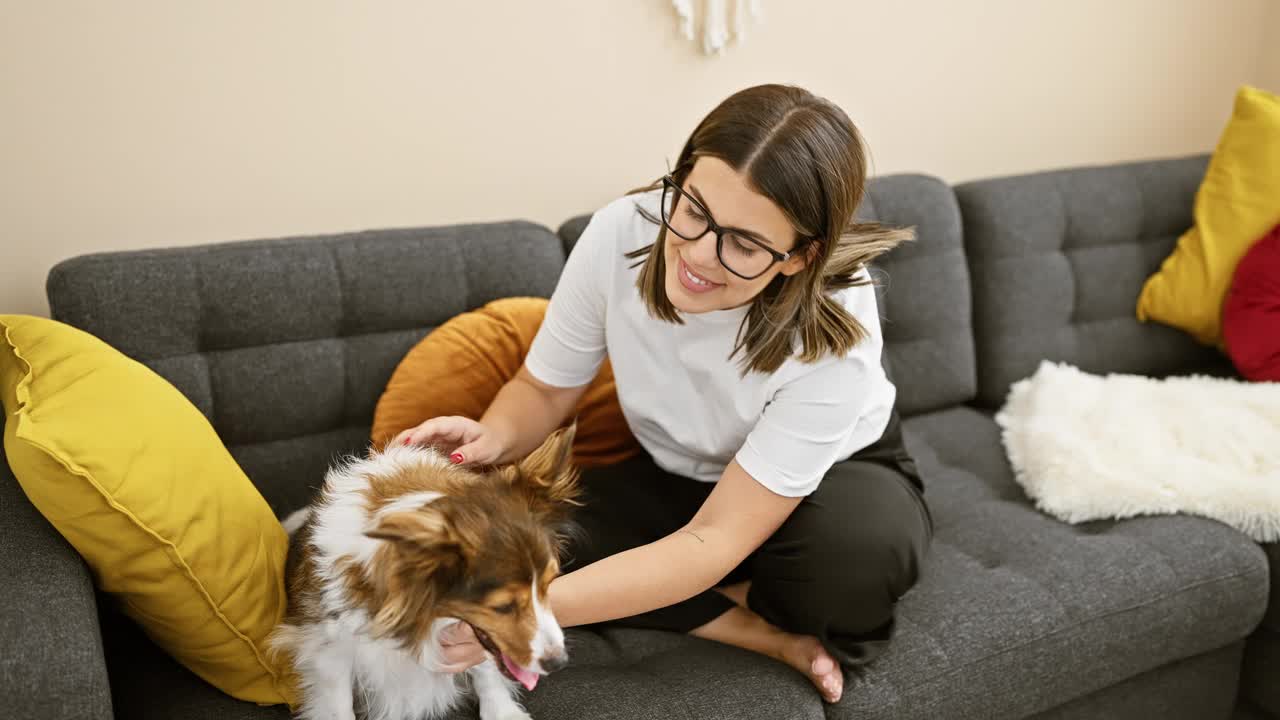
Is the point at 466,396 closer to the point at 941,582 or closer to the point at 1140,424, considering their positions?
the point at 941,582

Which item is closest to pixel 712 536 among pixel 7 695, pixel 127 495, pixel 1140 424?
pixel 127 495

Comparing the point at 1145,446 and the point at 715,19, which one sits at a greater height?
the point at 715,19

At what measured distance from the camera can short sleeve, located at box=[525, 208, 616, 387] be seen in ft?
5.75

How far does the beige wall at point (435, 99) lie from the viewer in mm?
2025

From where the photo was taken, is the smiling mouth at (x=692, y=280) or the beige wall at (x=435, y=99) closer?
the smiling mouth at (x=692, y=280)

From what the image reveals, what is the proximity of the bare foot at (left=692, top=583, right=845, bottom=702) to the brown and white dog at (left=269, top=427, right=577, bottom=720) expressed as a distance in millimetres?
393

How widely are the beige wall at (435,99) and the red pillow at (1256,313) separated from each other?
2.97 feet

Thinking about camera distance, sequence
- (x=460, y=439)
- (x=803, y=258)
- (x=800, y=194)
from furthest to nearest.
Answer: (x=460, y=439) < (x=803, y=258) < (x=800, y=194)

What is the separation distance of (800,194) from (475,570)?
0.70m

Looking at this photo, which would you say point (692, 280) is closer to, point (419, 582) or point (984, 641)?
point (419, 582)

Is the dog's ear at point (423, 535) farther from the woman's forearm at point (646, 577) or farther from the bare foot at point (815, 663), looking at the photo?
the bare foot at point (815, 663)

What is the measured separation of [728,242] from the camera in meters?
1.42

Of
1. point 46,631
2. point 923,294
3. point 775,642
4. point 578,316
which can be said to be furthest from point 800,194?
point 923,294

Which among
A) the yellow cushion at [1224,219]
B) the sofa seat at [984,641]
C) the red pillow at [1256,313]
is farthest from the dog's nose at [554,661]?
the yellow cushion at [1224,219]
